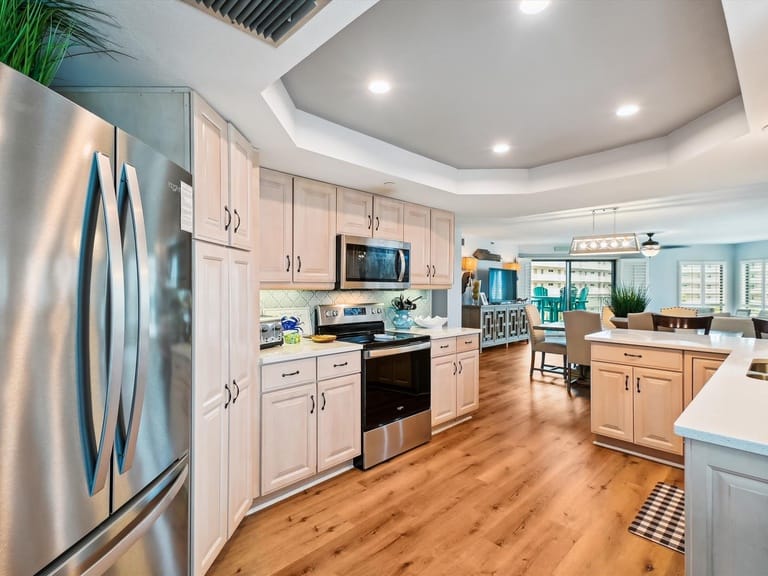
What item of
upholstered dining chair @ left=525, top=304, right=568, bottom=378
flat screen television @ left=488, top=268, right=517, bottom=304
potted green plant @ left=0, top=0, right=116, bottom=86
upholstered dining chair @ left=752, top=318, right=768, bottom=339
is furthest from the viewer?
flat screen television @ left=488, top=268, right=517, bottom=304

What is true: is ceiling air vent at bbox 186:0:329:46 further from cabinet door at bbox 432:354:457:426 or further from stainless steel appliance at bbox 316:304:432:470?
cabinet door at bbox 432:354:457:426

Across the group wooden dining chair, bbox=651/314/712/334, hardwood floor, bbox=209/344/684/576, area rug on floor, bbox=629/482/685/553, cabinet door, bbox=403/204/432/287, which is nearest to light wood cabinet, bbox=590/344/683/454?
hardwood floor, bbox=209/344/684/576

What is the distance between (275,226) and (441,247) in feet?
6.42

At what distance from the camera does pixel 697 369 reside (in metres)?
2.81

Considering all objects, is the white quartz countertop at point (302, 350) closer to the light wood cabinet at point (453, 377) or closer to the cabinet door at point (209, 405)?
the cabinet door at point (209, 405)

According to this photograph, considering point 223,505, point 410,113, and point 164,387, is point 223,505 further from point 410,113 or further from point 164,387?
point 410,113

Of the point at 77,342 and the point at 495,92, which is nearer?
the point at 77,342

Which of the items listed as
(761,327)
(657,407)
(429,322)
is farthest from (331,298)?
(761,327)

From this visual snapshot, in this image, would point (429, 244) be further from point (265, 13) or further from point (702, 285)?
point (702, 285)

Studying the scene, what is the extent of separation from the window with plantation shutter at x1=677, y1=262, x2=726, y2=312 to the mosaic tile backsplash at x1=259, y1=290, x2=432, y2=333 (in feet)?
28.0

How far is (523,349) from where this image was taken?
8055mm

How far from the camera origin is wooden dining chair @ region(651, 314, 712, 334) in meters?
Result: 3.60

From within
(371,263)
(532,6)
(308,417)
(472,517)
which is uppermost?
(532,6)

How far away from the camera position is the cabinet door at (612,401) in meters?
3.14
